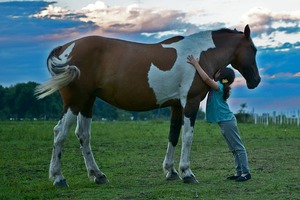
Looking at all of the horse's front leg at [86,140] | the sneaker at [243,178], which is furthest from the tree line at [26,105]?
the sneaker at [243,178]

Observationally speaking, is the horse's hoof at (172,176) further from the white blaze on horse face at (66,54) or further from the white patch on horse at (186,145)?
the white blaze on horse face at (66,54)

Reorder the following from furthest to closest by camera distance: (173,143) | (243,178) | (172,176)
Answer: (173,143)
(172,176)
(243,178)

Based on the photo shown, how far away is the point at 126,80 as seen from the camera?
848cm

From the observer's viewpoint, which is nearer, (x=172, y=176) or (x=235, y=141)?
(x=235, y=141)

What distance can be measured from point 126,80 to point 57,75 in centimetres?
104

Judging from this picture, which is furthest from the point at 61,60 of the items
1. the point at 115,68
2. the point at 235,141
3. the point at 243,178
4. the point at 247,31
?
the point at 243,178

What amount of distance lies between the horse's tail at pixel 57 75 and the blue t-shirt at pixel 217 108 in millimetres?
2226

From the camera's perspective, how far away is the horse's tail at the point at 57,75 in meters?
8.18

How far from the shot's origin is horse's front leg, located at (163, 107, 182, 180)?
9.19m

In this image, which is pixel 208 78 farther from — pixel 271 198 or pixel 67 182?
pixel 67 182

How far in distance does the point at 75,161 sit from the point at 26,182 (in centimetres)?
333

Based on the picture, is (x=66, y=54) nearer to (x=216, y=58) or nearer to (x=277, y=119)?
(x=216, y=58)

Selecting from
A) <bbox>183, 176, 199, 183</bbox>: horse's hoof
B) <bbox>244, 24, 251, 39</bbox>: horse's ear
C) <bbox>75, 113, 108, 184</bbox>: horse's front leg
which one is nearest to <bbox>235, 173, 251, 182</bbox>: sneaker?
<bbox>183, 176, 199, 183</bbox>: horse's hoof

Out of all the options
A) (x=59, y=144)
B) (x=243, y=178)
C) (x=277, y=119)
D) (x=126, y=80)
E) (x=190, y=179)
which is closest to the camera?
(x=59, y=144)
